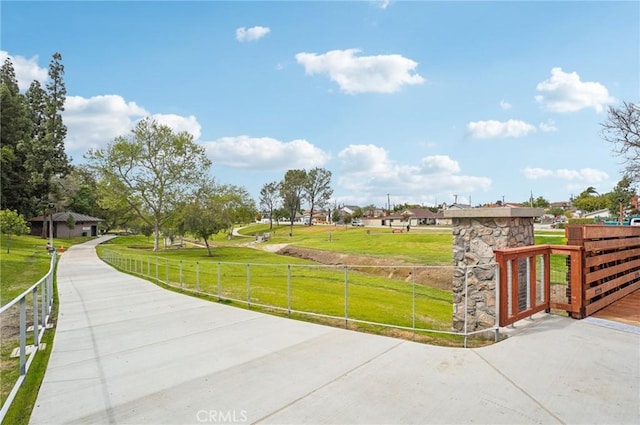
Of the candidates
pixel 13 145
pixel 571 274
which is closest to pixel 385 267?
pixel 571 274

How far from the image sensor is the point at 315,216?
132750mm

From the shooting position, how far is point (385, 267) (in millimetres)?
8406

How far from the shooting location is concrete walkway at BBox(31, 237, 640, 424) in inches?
113

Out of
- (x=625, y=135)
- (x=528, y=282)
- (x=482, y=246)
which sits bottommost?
(x=528, y=282)

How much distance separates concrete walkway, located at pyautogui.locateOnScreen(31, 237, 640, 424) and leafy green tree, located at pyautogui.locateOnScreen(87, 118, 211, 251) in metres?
34.2

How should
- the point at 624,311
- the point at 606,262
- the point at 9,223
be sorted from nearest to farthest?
the point at 624,311
the point at 606,262
the point at 9,223

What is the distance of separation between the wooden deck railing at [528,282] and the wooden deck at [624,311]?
724 mm

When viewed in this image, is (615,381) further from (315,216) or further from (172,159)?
(315,216)

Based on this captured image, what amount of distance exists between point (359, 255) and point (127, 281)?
15.2 meters

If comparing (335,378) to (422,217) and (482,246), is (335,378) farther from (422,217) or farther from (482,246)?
(422,217)

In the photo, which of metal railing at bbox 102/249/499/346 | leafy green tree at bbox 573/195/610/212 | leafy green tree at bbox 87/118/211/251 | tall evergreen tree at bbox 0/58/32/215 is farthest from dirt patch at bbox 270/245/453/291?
leafy green tree at bbox 573/195/610/212

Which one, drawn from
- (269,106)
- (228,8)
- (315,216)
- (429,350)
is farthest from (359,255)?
(315,216)

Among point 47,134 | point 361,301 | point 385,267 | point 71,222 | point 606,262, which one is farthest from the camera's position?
point 71,222

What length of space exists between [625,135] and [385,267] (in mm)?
20496
